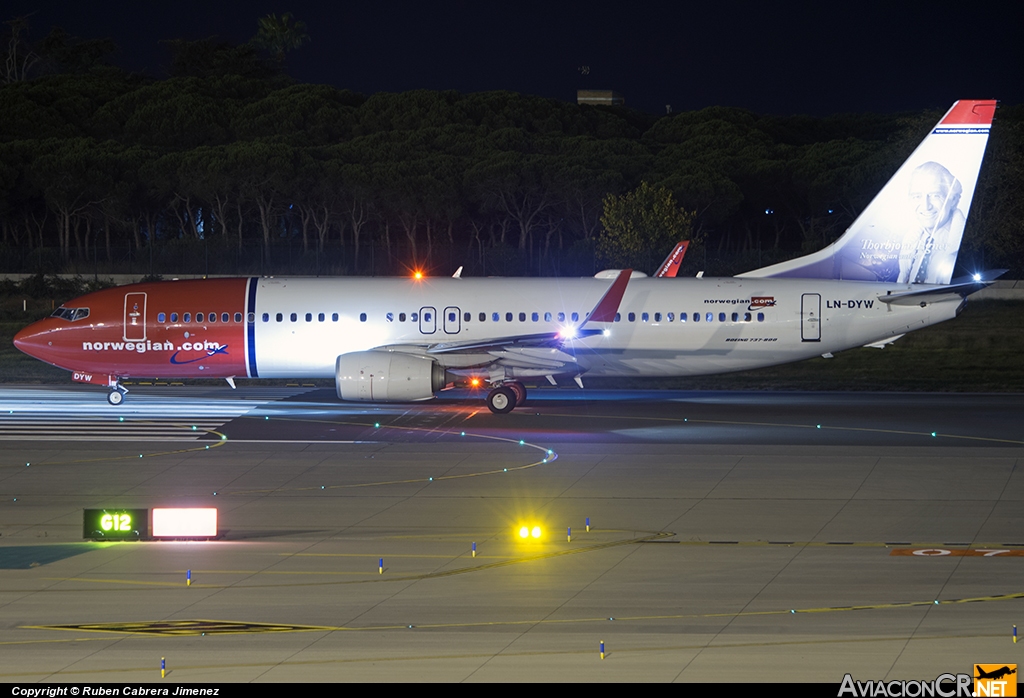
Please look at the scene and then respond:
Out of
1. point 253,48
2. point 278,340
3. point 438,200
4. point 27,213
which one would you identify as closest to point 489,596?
point 278,340

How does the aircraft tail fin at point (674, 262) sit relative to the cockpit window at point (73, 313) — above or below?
above

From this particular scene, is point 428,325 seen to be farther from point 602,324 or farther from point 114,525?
point 114,525

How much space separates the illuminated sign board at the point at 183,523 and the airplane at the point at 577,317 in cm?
1613

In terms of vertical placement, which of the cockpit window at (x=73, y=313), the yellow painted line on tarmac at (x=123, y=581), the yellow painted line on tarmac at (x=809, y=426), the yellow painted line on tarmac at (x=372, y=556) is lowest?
the yellow painted line on tarmac at (x=809, y=426)

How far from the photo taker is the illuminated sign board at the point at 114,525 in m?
16.9

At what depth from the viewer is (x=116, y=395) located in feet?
113

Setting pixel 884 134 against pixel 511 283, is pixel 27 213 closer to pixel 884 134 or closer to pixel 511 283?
pixel 511 283

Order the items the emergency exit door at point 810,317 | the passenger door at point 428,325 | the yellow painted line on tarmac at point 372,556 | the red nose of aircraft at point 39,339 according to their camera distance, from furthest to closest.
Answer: the red nose of aircraft at point 39,339 → the passenger door at point 428,325 → the emergency exit door at point 810,317 → the yellow painted line on tarmac at point 372,556

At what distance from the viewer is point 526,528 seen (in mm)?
17688

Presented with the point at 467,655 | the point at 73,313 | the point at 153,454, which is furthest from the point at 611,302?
the point at 467,655

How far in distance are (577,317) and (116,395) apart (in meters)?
13.1

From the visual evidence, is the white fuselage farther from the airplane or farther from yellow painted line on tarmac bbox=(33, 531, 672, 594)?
yellow painted line on tarmac bbox=(33, 531, 672, 594)

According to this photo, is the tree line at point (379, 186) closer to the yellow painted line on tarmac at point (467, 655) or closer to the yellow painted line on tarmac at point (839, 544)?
the yellow painted line on tarmac at point (839, 544)

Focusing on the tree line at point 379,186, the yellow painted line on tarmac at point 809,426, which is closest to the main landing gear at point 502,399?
the yellow painted line on tarmac at point 809,426
